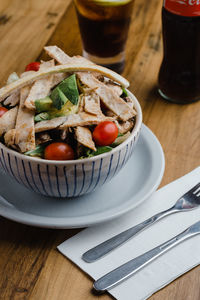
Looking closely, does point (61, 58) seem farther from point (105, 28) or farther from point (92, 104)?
point (105, 28)

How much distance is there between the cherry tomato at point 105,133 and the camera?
1033 millimetres

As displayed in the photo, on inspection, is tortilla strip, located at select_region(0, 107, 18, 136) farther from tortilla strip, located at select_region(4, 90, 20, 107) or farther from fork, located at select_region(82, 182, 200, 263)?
fork, located at select_region(82, 182, 200, 263)

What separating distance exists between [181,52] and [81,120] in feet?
2.18

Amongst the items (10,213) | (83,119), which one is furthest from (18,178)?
(83,119)

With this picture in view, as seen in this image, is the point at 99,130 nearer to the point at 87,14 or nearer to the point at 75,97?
the point at 75,97

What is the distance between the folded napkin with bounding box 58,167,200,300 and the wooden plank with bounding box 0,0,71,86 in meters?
0.81

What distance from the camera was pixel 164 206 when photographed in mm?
1180

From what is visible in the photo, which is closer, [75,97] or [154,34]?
[75,97]

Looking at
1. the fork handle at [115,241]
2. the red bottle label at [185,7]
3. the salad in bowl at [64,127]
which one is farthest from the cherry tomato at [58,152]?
the red bottle label at [185,7]

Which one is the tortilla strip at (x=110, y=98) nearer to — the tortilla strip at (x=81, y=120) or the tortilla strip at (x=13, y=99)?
the tortilla strip at (x=81, y=120)

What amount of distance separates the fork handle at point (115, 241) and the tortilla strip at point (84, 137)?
8.9 inches

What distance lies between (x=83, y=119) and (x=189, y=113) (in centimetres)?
64

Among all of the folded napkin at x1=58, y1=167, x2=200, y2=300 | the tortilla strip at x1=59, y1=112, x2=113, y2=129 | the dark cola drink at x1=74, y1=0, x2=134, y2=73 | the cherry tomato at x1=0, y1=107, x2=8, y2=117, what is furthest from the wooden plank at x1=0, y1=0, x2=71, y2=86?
the folded napkin at x1=58, y1=167, x2=200, y2=300

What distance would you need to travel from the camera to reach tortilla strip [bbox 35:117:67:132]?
1.05 meters
